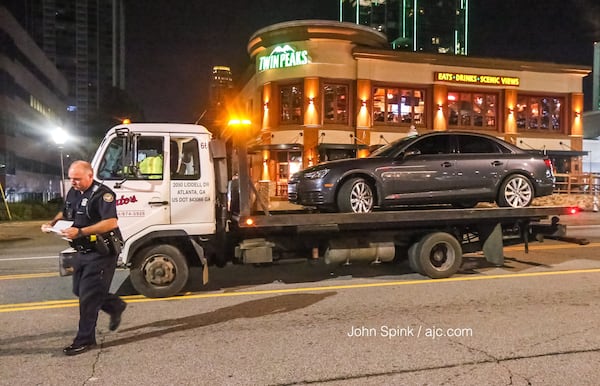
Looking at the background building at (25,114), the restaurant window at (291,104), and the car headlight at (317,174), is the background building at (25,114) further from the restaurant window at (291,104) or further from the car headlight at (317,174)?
the car headlight at (317,174)

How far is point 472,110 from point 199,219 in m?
25.5

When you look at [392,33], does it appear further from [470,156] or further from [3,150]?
[470,156]

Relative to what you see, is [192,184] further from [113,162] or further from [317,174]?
[317,174]

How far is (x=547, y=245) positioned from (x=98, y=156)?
992 centimetres

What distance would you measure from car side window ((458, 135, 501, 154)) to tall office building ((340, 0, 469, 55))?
91.7m

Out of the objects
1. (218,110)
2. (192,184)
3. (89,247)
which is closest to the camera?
(89,247)

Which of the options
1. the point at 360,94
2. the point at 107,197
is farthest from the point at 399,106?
the point at 107,197

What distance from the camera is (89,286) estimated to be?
471 centimetres

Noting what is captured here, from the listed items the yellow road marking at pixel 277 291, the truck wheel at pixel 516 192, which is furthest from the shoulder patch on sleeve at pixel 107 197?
the truck wheel at pixel 516 192

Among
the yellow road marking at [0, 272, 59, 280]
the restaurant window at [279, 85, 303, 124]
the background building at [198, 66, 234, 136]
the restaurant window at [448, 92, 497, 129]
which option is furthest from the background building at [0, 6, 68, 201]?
the yellow road marking at [0, 272, 59, 280]

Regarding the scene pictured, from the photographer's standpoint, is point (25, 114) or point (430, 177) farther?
point (25, 114)

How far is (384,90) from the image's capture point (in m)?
27.7

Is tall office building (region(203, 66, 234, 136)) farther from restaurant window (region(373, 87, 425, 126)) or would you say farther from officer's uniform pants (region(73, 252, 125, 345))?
restaurant window (region(373, 87, 425, 126))

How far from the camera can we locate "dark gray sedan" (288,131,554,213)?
7.97 meters
